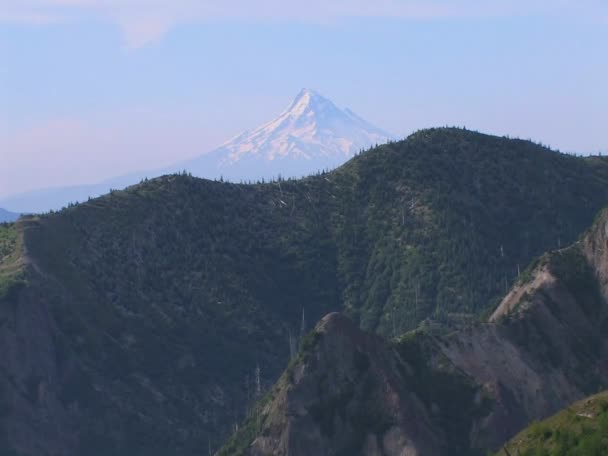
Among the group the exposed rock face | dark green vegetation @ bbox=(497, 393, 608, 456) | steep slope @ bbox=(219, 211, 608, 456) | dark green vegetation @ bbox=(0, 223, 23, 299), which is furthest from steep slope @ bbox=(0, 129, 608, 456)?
dark green vegetation @ bbox=(497, 393, 608, 456)

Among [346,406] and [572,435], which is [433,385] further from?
[572,435]

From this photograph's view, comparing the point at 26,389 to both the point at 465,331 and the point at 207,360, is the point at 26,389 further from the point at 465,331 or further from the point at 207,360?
the point at 465,331

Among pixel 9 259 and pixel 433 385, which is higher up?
pixel 9 259

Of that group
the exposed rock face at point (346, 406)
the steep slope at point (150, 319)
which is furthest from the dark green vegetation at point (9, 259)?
the exposed rock face at point (346, 406)

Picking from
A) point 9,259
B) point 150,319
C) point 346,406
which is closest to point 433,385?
point 346,406

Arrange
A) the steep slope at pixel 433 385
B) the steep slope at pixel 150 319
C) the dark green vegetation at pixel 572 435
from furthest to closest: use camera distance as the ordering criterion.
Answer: the steep slope at pixel 150 319 → the steep slope at pixel 433 385 → the dark green vegetation at pixel 572 435

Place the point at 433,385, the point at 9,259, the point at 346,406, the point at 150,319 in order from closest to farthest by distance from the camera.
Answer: the point at 346,406 → the point at 433,385 → the point at 9,259 → the point at 150,319

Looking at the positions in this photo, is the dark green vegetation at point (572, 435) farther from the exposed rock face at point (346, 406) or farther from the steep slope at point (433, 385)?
the steep slope at point (433, 385)
